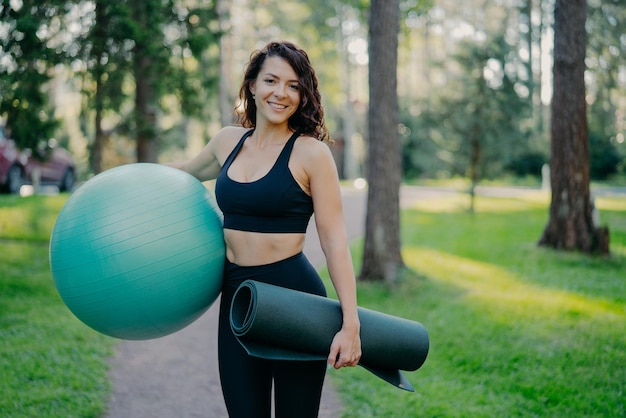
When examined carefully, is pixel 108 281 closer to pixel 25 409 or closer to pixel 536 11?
pixel 25 409

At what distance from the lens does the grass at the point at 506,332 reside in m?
4.03

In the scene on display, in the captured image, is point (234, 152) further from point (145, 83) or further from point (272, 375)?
point (145, 83)

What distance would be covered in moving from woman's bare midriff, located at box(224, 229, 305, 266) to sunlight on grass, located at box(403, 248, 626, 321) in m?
4.20

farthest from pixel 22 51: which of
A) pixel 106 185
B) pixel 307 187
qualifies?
pixel 307 187

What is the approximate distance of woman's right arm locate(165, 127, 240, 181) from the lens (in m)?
2.54

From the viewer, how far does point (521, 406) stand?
3.98 metres

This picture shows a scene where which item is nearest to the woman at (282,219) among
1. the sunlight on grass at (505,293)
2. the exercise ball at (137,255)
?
the exercise ball at (137,255)

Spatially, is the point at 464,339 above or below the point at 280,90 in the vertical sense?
below

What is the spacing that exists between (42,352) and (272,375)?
10.5 feet

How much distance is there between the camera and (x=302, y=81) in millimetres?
2307

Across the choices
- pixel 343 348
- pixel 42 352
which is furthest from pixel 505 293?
pixel 343 348

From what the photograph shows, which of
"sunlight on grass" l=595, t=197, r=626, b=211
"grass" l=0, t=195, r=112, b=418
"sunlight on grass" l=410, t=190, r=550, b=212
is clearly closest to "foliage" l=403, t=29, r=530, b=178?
"sunlight on grass" l=410, t=190, r=550, b=212

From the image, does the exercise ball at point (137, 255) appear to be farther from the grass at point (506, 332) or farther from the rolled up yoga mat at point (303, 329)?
the grass at point (506, 332)

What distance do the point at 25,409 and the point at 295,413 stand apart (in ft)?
7.54
